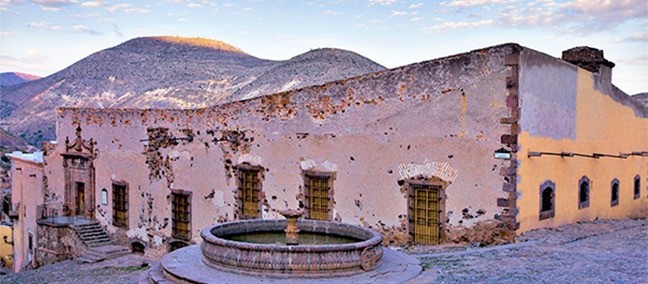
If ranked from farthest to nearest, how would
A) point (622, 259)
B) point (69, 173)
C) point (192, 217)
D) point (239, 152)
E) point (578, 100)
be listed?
point (69, 173)
point (192, 217)
point (239, 152)
point (578, 100)
point (622, 259)

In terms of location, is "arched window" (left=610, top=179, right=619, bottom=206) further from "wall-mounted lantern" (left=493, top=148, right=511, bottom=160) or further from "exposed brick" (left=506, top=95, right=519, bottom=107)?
"exposed brick" (left=506, top=95, right=519, bottom=107)

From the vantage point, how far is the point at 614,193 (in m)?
16.3

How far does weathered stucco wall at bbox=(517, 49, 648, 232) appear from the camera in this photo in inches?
471

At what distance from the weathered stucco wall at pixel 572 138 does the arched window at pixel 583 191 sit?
137 millimetres

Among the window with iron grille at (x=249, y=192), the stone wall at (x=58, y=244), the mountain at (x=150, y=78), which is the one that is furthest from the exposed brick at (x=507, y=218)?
the mountain at (x=150, y=78)

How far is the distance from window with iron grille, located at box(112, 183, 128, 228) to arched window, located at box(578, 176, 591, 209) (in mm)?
12851

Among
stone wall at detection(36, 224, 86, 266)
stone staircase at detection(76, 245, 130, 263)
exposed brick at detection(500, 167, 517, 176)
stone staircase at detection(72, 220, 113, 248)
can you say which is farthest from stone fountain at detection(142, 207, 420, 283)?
stone wall at detection(36, 224, 86, 266)

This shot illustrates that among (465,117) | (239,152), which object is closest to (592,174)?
(465,117)

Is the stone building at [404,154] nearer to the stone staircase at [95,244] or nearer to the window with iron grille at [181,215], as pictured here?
the window with iron grille at [181,215]

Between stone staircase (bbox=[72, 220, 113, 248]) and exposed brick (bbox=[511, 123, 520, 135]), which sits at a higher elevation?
exposed brick (bbox=[511, 123, 520, 135])

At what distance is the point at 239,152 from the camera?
1588cm

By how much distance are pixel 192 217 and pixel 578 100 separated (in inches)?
412

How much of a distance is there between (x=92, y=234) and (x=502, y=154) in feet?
43.7

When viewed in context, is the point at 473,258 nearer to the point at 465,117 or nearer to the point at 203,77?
the point at 465,117
